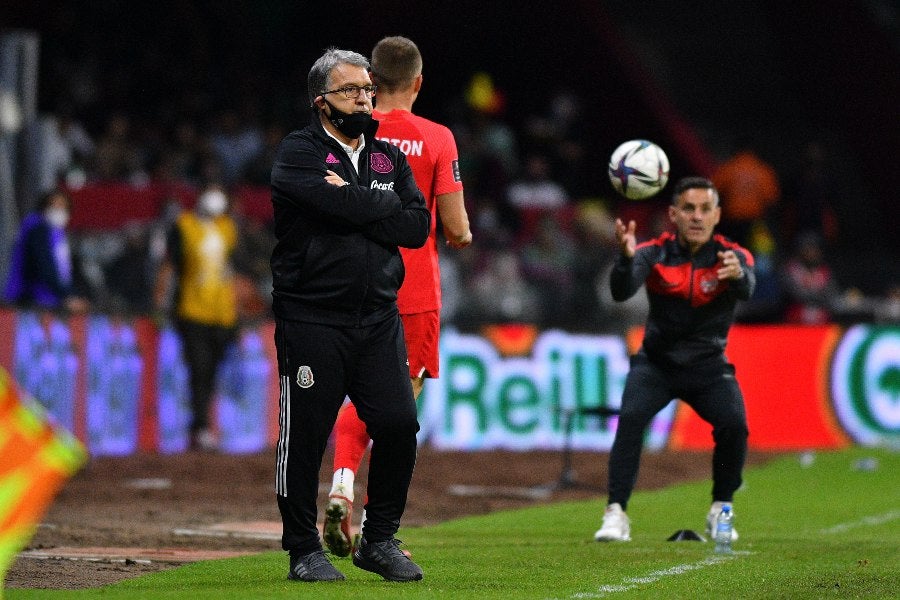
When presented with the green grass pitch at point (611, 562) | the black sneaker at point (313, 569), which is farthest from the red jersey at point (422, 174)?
the black sneaker at point (313, 569)

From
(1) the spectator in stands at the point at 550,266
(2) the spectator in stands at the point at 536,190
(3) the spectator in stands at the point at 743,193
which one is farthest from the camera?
(2) the spectator in stands at the point at 536,190

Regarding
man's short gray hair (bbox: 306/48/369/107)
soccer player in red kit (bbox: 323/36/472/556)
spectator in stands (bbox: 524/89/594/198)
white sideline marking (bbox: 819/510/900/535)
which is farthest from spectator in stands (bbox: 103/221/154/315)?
man's short gray hair (bbox: 306/48/369/107)

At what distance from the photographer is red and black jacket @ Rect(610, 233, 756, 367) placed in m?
9.57

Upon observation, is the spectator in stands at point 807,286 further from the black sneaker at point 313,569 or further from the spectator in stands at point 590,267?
the black sneaker at point 313,569

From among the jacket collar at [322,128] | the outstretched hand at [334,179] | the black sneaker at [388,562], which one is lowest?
the black sneaker at [388,562]

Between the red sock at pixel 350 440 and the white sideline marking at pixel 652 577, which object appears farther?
the red sock at pixel 350 440

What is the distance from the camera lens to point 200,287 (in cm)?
1622

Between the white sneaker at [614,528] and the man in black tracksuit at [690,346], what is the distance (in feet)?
0.18

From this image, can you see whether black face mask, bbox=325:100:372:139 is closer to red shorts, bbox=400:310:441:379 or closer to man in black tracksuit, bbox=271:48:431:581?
man in black tracksuit, bbox=271:48:431:581

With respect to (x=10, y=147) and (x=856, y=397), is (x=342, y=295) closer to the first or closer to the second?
(x=10, y=147)

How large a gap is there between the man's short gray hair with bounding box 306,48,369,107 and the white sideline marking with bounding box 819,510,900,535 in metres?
4.77

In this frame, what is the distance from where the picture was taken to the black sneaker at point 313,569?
6.94 metres

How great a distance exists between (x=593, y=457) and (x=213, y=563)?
926cm

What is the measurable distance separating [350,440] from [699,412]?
2582 mm
